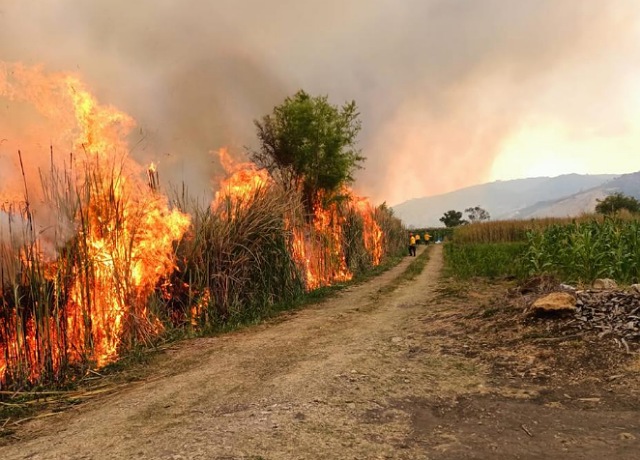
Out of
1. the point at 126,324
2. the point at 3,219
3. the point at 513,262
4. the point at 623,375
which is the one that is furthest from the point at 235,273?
the point at 513,262

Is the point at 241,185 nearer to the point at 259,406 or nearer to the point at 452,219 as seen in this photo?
the point at 259,406

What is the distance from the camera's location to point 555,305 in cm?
676

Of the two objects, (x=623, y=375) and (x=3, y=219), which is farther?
(x=3, y=219)

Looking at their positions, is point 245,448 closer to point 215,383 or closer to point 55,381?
point 215,383

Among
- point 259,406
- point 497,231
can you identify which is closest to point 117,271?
point 259,406

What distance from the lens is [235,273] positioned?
400 inches

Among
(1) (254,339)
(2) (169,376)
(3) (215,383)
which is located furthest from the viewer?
(1) (254,339)

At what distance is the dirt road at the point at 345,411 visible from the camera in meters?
3.67

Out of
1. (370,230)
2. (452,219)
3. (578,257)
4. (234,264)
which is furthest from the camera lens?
(452,219)

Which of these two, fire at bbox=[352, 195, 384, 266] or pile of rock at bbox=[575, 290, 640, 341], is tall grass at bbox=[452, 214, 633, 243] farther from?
pile of rock at bbox=[575, 290, 640, 341]

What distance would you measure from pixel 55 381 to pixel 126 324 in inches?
61.3

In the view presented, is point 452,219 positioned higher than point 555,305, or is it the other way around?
point 452,219

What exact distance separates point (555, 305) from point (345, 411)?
14.1ft

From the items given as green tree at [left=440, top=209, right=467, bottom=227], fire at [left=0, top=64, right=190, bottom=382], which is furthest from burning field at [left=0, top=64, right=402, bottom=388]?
green tree at [left=440, top=209, right=467, bottom=227]
